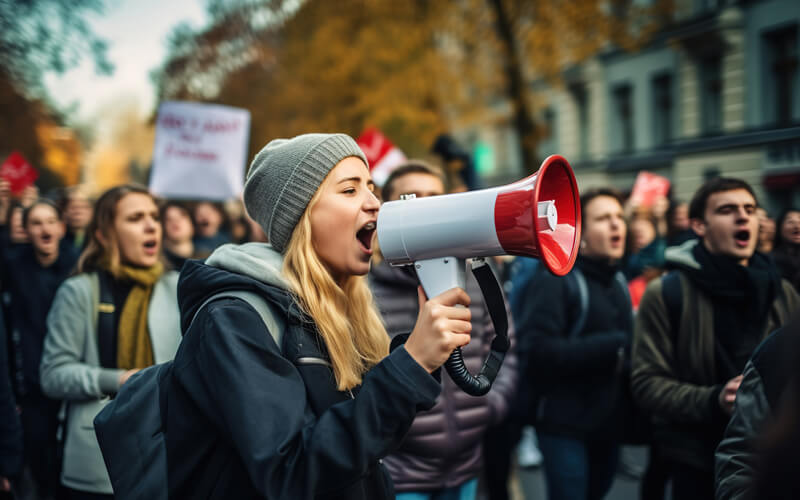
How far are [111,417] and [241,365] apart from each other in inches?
18.8

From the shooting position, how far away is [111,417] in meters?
1.74

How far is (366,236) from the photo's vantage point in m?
1.91

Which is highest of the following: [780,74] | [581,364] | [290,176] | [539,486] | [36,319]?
[780,74]

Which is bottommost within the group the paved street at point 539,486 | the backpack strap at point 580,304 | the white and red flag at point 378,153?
the paved street at point 539,486

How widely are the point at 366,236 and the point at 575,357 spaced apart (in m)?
1.86

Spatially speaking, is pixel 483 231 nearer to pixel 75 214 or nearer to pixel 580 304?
pixel 580 304

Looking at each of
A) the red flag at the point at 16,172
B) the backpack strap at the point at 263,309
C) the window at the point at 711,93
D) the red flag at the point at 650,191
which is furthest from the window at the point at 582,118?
the backpack strap at the point at 263,309

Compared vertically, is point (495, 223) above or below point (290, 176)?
below

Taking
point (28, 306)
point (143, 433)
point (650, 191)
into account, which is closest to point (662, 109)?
point (650, 191)

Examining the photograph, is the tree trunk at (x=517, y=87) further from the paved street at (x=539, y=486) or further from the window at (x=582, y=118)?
the window at (x=582, y=118)

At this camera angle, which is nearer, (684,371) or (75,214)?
(684,371)

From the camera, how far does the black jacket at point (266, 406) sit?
146 centimetres

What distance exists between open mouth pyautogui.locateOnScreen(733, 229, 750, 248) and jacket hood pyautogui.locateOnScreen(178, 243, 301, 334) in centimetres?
203

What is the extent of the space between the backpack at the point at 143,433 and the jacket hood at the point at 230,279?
0.03 m
